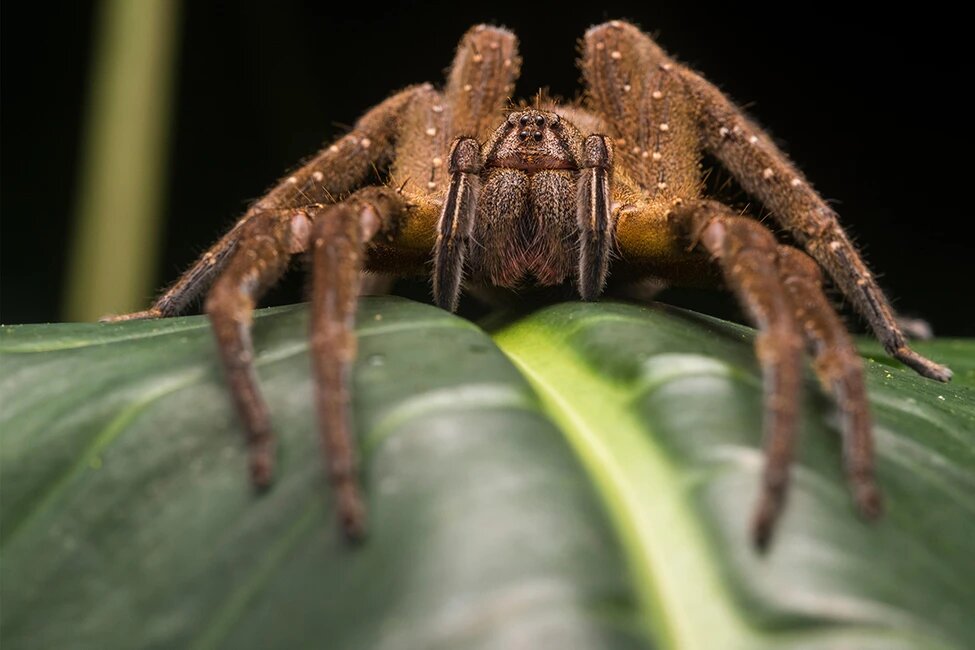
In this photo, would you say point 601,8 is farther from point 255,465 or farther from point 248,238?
point 255,465

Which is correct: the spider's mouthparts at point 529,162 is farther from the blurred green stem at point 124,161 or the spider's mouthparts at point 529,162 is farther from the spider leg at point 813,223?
the blurred green stem at point 124,161

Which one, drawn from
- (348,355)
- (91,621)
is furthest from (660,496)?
(91,621)

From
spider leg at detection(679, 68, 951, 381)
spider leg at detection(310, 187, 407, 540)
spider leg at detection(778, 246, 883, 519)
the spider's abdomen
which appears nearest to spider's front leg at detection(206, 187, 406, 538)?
spider leg at detection(310, 187, 407, 540)

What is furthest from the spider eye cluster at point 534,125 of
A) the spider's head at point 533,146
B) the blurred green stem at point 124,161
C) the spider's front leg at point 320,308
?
the blurred green stem at point 124,161

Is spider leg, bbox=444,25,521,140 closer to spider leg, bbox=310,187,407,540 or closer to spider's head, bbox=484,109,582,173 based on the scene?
spider's head, bbox=484,109,582,173

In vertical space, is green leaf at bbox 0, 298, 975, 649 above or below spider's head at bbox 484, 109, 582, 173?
below

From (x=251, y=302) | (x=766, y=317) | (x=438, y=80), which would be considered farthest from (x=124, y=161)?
(x=766, y=317)

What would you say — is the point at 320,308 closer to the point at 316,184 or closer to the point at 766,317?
the point at 766,317
